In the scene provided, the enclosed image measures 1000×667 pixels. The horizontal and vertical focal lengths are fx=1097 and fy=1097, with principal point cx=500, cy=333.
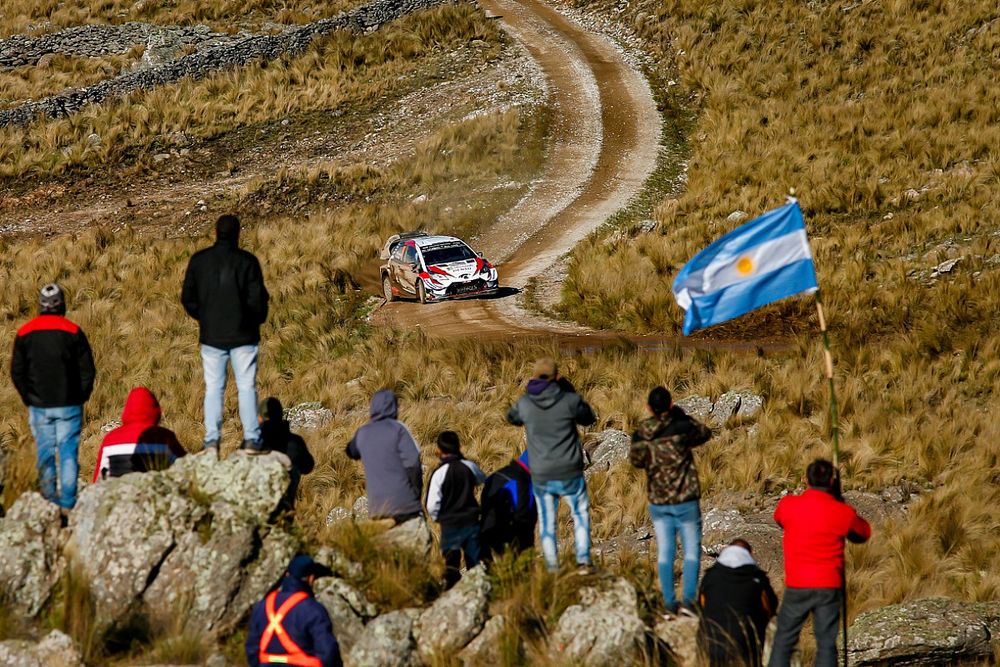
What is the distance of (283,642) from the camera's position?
6.84 m

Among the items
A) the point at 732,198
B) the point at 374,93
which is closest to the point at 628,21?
the point at 374,93

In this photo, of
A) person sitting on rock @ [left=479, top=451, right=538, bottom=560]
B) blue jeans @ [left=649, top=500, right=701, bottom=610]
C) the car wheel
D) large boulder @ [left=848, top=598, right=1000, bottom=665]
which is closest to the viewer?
blue jeans @ [left=649, top=500, right=701, bottom=610]

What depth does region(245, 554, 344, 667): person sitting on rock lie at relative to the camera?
269 inches

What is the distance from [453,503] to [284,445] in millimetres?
1444

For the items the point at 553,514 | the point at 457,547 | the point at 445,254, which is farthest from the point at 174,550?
the point at 445,254

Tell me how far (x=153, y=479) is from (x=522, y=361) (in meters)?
11.1

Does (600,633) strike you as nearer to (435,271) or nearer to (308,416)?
(308,416)

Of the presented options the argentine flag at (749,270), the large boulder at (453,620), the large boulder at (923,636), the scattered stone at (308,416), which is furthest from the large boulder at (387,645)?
the scattered stone at (308,416)

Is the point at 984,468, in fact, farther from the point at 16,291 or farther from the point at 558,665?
the point at 16,291

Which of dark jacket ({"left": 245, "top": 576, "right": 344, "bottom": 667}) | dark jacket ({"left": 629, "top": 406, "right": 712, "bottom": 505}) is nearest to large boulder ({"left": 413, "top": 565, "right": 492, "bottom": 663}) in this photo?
dark jacket ({"left": 245, "top": 576, "right": 344, "bottom": 667})

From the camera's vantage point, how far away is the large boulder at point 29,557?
7863 mm

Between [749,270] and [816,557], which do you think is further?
[749,270]

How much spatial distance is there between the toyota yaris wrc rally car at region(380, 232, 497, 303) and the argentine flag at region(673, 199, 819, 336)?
577 inches

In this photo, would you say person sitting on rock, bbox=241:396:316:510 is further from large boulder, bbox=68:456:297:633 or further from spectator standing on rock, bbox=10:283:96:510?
spectator standing on rock, bbox=10:283:96:510
